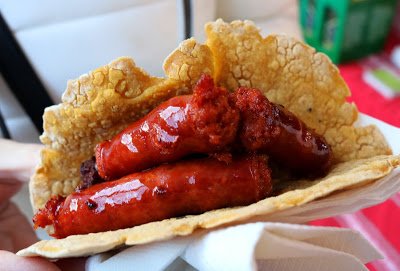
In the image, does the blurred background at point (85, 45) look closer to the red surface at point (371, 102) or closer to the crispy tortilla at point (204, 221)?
the red surface at point (371, 102)

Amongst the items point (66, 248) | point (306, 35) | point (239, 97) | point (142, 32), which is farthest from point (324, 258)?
point (306, 35)

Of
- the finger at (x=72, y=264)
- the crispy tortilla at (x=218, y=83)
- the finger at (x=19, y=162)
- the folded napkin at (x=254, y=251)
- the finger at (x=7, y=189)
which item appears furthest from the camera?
the finger at (x=7, y=189)

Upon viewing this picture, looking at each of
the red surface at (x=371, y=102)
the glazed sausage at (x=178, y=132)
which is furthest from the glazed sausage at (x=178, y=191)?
the red surface at (x=371, y=102)

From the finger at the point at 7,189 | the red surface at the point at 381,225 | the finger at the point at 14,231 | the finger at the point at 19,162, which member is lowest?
the red surface at the point at 381,225

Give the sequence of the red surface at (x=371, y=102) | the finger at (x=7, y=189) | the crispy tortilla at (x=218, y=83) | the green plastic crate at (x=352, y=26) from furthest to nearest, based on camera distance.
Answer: the green plastic crate at (x=352, y=26)
the red surface at (x=371, y=102)
the finger at (x=7, y=189)
the crispy tortilla at (x=218, y=83)

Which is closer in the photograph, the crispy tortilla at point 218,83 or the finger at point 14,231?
the crispy tortilla at point 218,83

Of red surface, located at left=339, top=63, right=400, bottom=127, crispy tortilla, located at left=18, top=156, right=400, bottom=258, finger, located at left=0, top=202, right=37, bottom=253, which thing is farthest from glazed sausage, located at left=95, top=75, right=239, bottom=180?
red surface, located at left=339, top=63, right=400, bottom=127

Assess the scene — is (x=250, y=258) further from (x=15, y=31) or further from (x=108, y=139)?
(x=15, y=31)
